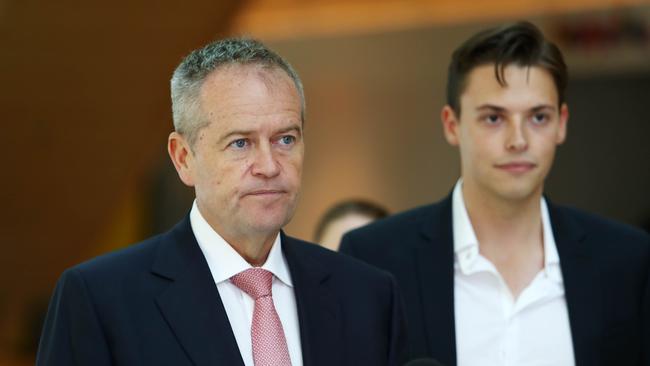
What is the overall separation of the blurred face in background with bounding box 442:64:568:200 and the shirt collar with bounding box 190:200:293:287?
944 millimetres

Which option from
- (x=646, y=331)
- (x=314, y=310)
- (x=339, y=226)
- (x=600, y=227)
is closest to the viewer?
(x=314, y=310)

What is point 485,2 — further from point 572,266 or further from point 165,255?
point 165,255

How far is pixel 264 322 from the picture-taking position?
2.41m

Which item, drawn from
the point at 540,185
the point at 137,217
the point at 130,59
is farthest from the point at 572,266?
the point at 137,217

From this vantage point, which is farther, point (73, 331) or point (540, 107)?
point (540, 107)

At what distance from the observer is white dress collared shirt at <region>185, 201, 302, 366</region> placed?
7.96 feet

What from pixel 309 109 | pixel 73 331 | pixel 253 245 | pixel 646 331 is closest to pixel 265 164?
pixel 253 245

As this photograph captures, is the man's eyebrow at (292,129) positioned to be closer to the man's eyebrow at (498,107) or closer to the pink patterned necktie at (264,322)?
the pink patterned necktie at (264,322)

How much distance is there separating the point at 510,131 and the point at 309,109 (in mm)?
9272

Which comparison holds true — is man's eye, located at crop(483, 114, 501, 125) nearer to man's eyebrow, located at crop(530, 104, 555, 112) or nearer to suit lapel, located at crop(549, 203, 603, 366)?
man's eyebrow, located at crop(530, 104, 555, 112)

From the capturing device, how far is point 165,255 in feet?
8.10

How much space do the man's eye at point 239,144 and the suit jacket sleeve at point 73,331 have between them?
39 cm

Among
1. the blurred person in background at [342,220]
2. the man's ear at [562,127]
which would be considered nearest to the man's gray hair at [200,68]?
the man's ear at [562,127]

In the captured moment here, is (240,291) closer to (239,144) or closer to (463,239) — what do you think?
(239,144)
